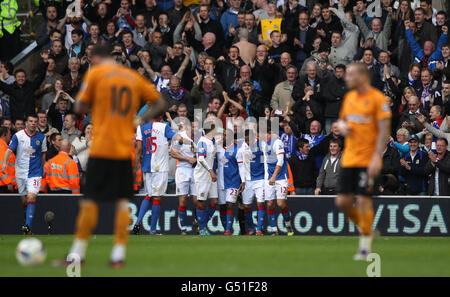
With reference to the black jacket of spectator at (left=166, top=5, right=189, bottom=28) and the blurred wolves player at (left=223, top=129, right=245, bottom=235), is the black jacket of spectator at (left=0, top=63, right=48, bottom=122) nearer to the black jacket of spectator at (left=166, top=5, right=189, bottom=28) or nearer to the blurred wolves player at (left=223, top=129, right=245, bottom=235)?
the black jacket of spectator at (left=166, top=5, right=189, bottom=28)

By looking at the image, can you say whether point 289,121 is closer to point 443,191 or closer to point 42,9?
point 443,191

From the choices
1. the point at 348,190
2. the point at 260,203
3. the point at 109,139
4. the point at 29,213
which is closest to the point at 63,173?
the point at 29,213

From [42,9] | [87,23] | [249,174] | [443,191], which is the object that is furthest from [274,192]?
[42,9]

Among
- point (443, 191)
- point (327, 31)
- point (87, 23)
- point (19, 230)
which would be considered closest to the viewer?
point (443, 191)

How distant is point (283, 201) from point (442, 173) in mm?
3510

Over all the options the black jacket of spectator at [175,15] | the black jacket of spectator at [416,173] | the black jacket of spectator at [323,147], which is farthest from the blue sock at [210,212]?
the black jacket of spectator at [175,15]

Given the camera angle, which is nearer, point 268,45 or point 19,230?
point 19,230

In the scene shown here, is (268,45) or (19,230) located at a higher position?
(268,45)

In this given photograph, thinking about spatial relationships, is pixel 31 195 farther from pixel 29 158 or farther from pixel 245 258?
pixel 245 258

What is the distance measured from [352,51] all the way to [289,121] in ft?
8.58

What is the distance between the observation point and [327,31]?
853 inches

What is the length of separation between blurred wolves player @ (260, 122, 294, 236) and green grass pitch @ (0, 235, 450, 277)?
325cm

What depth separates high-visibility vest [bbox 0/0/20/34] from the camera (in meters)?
23.7

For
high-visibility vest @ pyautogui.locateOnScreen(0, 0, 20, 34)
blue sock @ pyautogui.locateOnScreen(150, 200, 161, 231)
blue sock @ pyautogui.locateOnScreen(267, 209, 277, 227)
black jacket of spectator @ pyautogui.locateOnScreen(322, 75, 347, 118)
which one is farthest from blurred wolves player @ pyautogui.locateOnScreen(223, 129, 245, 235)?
high-visibility vest @ pyautogui.locateOnScreen(0, 0, 20, 34)
